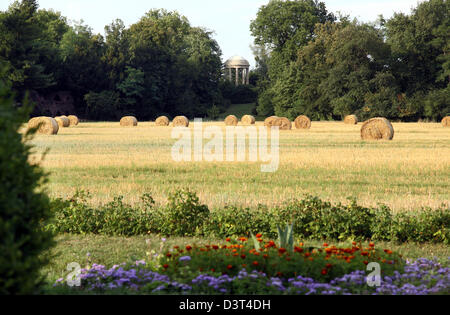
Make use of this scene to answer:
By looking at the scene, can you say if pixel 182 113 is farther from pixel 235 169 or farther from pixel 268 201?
pixel 268 201

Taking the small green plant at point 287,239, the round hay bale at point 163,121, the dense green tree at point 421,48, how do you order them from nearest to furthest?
the small green plant at point 287,239
the round hay bale at point 163,121
the dense green tree at point 421,48

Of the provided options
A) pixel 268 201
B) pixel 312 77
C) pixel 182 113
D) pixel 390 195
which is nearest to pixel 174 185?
pixel 268 201

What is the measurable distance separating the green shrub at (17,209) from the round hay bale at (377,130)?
29.2 meters

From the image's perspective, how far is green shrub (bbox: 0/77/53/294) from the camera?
11.8 ft

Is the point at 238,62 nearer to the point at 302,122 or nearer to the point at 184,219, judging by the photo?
the point at 302,122

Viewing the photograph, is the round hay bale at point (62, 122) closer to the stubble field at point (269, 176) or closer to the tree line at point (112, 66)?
the tree line at point (112, 66)

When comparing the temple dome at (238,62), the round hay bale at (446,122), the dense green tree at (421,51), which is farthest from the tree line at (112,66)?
the round hay bale at (446,122)

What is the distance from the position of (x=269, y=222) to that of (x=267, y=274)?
316 cm

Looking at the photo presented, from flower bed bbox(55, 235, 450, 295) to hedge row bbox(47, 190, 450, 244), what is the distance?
229cm

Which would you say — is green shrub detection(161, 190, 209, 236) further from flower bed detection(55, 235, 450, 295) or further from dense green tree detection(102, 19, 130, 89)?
dense green tree detection(102, 19, 130, 89)

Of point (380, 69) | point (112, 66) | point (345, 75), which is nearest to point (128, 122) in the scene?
point (112, 66)

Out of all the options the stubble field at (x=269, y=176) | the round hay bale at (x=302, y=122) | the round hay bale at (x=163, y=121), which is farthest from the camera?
the round hay bale at (x=163, y=121)

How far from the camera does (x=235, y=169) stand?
17.5m

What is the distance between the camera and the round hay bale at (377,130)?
103 ft
